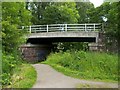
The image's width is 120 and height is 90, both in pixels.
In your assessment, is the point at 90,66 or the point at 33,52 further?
the point at 33,52

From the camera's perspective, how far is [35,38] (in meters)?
26.4

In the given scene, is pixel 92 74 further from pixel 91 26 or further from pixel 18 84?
pixel 91 26

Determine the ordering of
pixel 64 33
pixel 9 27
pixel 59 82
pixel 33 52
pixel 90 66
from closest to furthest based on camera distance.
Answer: pixel 59 82 → pixel 90 66 → pixel 9 27 → pixel 64 33 → pixel 33 52

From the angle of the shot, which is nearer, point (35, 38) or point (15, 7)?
point (15, 7)

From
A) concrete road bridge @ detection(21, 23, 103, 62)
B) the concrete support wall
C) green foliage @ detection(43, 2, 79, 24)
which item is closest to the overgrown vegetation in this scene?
concrete road bridge @ detection(21, 23, 103, 62)

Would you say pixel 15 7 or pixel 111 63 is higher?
pixel 15 7

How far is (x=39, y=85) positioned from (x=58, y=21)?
82.8 ft

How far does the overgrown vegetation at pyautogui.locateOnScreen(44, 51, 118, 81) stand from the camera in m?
10.9

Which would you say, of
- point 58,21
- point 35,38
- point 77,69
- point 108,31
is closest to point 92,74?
point 77,69

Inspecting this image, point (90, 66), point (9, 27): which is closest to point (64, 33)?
point (9, 27)

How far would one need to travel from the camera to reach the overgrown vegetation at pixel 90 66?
1091 cm

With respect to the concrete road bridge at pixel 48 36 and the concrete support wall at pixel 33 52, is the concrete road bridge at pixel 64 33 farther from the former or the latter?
the concrete support wall at pixel 33 52

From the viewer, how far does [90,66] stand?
41.3ft

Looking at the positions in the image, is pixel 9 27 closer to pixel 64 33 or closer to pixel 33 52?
pixel 64 33
